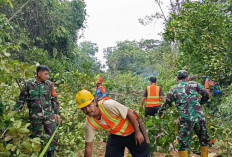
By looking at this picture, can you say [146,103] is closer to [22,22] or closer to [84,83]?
[84,83]

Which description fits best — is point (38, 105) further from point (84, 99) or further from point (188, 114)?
point (188, 114)

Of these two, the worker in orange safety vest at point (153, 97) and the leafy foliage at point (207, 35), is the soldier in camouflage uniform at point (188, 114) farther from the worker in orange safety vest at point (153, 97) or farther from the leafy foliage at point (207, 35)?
the worker in orange safety vest at point (153, 97)

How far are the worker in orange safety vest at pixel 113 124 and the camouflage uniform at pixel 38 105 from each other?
54.0 inches

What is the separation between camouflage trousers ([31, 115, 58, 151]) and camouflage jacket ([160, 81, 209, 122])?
191 centimetres

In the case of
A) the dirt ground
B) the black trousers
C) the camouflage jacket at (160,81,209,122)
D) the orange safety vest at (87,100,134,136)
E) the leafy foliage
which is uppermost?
the leafy foliage

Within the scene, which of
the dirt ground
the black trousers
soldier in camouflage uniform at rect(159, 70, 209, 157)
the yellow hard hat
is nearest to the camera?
the yellow hard hat

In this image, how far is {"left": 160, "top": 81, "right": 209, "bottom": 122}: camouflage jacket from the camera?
4508 millimetres

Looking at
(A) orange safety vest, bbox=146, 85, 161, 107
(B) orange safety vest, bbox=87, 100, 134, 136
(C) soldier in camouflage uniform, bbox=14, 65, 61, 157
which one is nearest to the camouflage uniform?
(C) soldier in camouflage uniform, bbox=14, 65, 61, 157

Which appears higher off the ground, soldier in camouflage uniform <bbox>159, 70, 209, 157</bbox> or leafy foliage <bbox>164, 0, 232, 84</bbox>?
leafy foliage <bbox>164, 0, 232, 84</bbox>

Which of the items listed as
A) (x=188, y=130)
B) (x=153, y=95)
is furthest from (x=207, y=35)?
(x=188, y=130)

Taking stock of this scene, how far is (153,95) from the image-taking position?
7.43m

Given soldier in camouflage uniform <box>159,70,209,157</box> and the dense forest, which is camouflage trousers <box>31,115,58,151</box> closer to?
the dense forest

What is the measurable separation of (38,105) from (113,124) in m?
1.67

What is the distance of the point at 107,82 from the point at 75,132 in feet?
16.5
